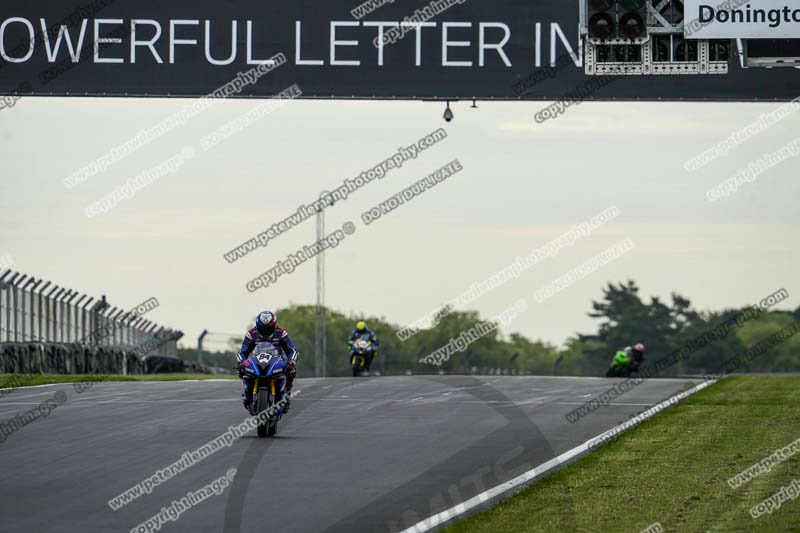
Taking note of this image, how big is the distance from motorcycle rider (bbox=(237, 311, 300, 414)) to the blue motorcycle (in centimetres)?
9

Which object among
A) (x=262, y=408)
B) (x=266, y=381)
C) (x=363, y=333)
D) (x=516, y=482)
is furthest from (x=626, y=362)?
(x=516, y=482)

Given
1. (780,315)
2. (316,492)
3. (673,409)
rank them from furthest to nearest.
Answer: (780,315) < (673,409) < (316,492)

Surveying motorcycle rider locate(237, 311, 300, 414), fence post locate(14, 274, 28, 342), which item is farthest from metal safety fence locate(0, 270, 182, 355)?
motorcycle rider locate(237, 311, 300, 414)

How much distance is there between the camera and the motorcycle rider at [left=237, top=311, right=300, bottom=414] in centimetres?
1783

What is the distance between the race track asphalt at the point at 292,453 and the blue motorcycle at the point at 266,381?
0.29 metres

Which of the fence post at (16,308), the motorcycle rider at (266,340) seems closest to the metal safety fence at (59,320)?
the fence post at (16,308)

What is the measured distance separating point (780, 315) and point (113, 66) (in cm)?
15762

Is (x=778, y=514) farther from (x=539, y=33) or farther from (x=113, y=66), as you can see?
(x=113, y=66)

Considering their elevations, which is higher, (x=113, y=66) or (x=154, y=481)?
(x=113, y=66)

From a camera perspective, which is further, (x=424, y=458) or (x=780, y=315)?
(x=780, y=315)

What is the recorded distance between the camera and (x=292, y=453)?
15961 millimetres

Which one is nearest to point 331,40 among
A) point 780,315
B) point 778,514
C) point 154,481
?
point 154,481

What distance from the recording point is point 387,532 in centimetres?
1105

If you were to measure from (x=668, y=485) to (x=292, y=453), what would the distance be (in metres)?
4.30
